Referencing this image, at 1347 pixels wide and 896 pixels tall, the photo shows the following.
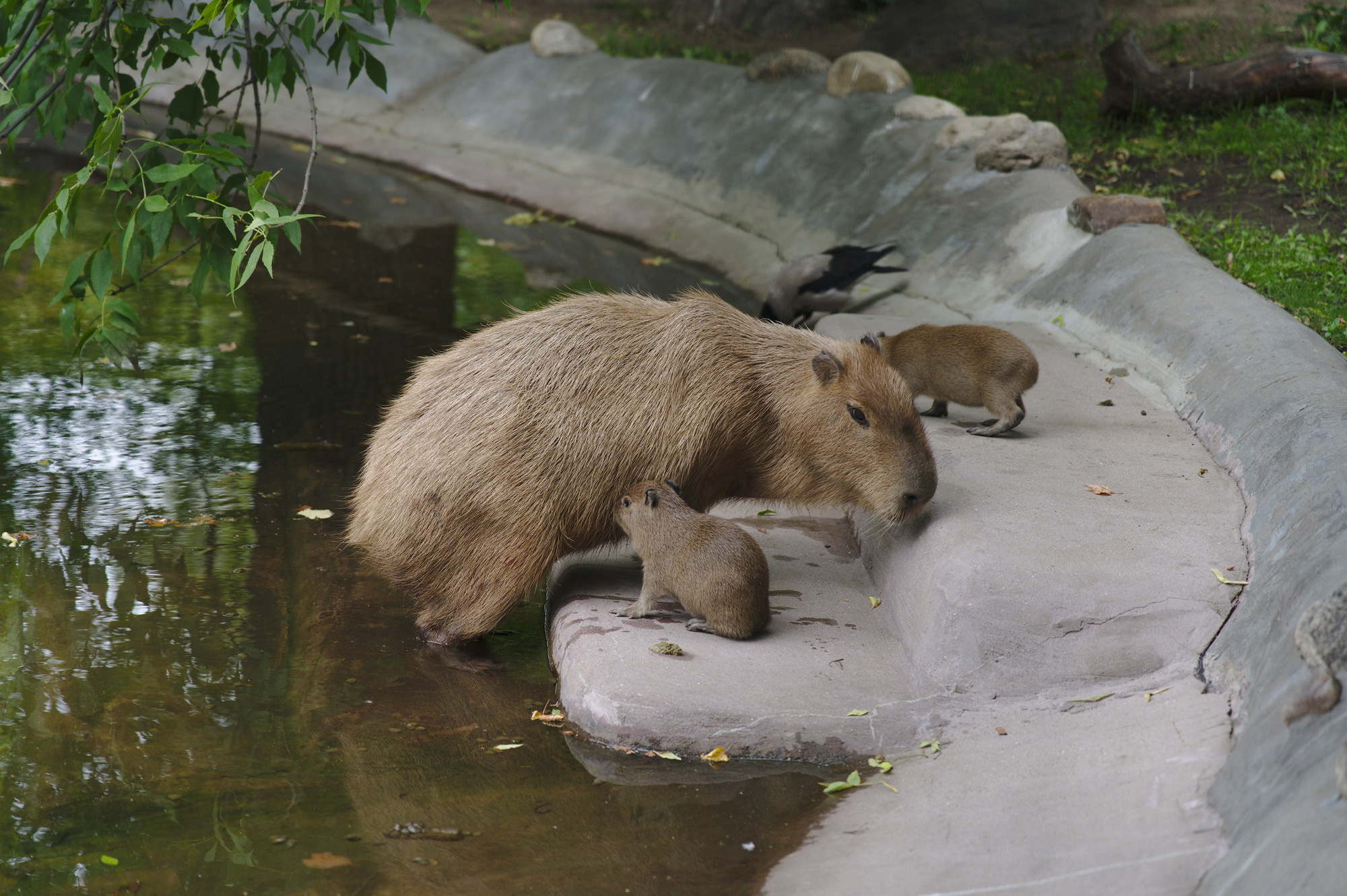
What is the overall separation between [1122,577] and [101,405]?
5087 mm

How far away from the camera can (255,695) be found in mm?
3705

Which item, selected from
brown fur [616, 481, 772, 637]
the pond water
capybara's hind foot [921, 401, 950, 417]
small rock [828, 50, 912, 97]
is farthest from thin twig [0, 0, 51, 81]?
small rock [828, 50, 912, 97]

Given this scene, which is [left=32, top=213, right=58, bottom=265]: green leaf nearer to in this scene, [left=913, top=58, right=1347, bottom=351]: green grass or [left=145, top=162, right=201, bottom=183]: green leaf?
[left=145, top=162, right=201, bottom=183]: green leaf

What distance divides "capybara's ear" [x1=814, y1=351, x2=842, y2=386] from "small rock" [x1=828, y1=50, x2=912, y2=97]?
6.81m

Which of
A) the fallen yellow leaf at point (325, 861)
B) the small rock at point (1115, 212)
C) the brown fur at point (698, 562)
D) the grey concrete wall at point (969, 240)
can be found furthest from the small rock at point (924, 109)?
the fallen yellow leaf at point (325, 861)

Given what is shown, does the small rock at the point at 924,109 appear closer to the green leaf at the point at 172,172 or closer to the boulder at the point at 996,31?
the boulder at the point at 996,31

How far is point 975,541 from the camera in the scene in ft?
11.8

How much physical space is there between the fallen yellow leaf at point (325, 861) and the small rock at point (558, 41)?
451 inches

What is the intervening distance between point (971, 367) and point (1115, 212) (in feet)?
8.92

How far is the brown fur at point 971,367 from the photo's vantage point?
4562 millimetres

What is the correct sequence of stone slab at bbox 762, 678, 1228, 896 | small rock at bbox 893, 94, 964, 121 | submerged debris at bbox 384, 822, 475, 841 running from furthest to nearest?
1. small rock at bbox 893, 94, 964, 121
2. submerged debris at bbox 384, 822, 475, 841
3. stone slab at bbox 762, 678, 1228, 896

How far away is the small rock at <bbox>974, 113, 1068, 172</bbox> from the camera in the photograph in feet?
26.8

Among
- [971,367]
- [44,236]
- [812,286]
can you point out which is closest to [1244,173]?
[812,286]

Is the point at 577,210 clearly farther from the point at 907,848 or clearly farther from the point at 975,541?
the point at 907,848
